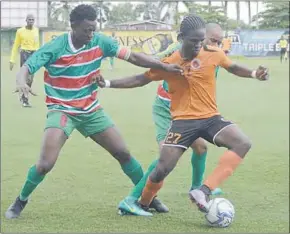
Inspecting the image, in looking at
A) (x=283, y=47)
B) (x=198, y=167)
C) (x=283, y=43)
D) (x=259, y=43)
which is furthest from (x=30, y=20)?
(x=283, y=47)

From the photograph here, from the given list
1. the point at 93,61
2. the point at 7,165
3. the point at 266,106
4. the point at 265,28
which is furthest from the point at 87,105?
the point at 265,28

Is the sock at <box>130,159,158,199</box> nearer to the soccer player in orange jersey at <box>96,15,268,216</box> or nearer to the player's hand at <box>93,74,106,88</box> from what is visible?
the soccer player in orange jersey at <box>96,15,268,216</box>

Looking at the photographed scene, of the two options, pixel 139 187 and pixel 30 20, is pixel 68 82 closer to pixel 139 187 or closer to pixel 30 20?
pixel 139 187

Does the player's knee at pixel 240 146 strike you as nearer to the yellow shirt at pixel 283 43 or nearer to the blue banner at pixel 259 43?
the blue banner at pixel 259 43

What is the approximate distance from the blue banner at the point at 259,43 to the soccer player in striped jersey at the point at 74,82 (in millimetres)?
26855

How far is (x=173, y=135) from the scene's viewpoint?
21.7 feet

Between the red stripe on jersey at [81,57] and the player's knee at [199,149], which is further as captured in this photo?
the player's knee at [199,149]

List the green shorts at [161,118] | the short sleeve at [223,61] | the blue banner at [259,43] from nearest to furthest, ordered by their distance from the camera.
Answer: the short sleeve at [223,61], the green shorts at [161,118], the blue banner at [259,43]

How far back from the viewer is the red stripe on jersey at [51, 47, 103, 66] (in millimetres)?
6695

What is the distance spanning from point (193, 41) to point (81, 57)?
1.07m

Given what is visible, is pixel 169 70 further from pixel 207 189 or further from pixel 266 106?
pixel 266 106

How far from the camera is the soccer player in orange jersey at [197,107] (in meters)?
6.52

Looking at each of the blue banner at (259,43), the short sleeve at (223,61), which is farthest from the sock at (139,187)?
the blue banner at (259,43)

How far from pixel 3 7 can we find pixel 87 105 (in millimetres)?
12291
